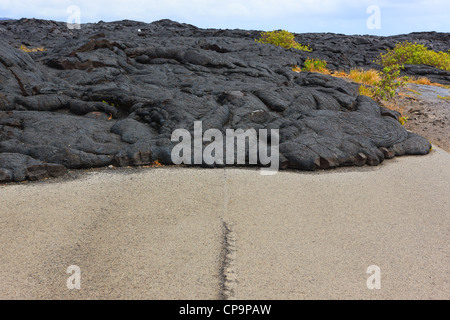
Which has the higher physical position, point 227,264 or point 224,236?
point 224,236

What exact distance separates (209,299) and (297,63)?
1931 centimetres

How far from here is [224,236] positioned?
5.12m

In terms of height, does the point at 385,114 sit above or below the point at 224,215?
above

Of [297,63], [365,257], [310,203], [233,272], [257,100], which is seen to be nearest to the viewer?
[233,272]

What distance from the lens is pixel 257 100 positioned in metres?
11.1

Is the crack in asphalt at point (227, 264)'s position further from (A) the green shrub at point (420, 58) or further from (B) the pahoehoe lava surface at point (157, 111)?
(A) the green shrub at point (420, 58)

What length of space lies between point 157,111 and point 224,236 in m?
5.68

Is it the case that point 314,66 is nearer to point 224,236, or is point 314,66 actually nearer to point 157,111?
point 157,111

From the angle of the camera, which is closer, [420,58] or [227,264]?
[227,264]

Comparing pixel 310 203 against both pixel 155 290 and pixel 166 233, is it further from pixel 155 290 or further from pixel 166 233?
pixel 155 290

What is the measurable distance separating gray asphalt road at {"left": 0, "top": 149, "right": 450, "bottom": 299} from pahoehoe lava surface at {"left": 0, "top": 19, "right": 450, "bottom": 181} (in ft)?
2.65

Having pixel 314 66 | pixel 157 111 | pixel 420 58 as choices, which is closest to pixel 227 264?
pixel 157 111

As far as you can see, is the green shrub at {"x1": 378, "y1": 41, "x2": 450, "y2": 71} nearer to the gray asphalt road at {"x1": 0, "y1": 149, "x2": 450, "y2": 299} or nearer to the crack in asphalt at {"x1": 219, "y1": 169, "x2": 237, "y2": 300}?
the gray asphalt road at {"x1": 0, "y1": 149, "x2": 450, "y2": 299}

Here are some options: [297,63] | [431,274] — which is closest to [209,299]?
[431,274]
